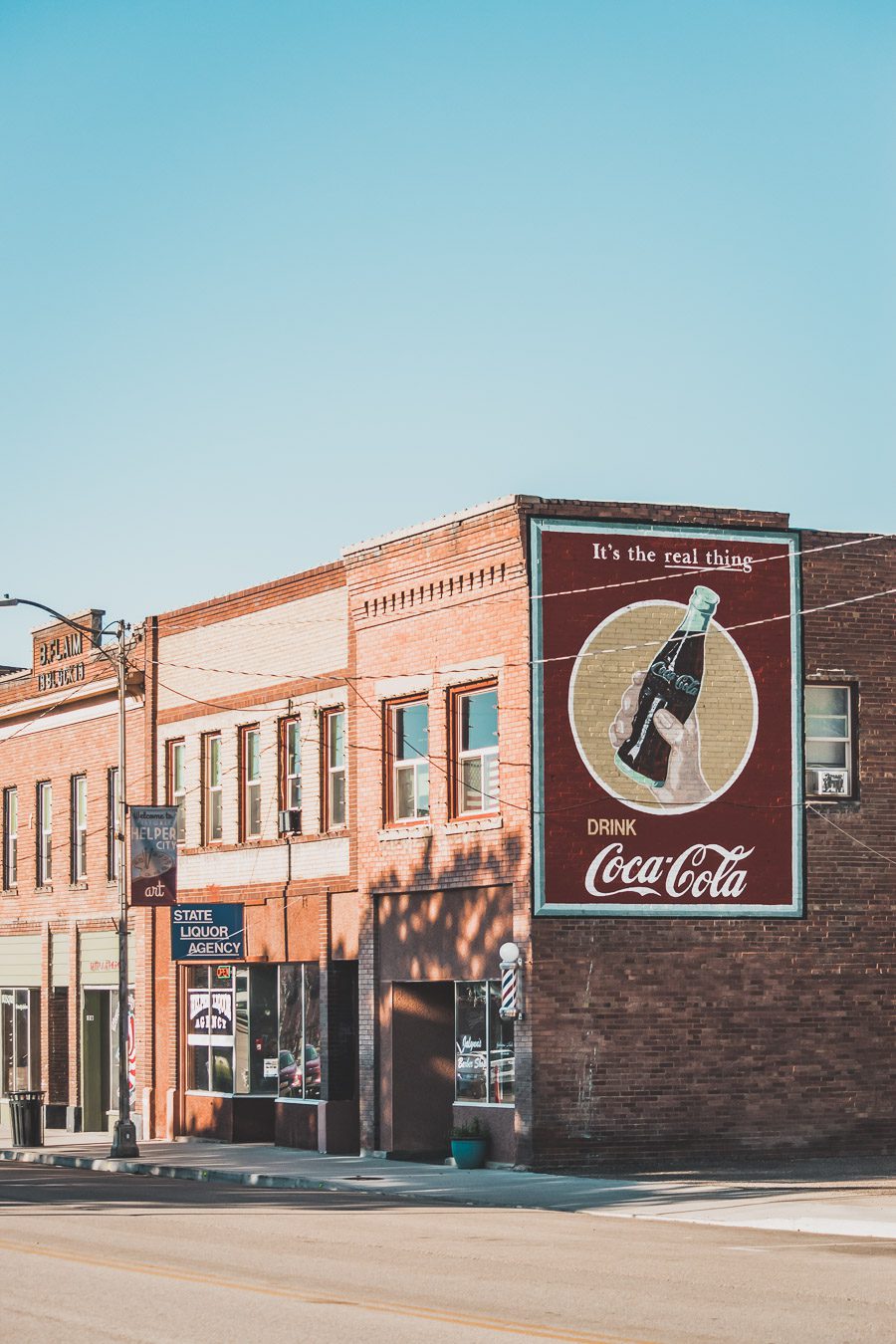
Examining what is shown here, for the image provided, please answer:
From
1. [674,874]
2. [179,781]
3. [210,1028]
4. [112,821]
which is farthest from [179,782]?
[674,874]

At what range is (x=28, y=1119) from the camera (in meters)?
37.8

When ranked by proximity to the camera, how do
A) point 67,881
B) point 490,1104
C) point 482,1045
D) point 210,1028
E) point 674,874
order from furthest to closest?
point 67,881 → point 210,1028 → point 482,1045 → point 490,1104 → point 674,874

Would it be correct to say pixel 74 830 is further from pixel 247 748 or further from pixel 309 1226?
pixel 309 1226

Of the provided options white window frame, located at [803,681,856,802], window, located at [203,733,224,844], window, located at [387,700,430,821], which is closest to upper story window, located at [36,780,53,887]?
window, located at [203,733,224,844]

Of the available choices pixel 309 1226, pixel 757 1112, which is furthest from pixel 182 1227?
pixel 757 1112

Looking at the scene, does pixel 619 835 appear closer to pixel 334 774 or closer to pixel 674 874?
pixel 674 874

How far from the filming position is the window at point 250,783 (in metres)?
36.7

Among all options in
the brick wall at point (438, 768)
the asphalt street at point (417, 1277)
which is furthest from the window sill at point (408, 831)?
the asphalt street at point (417, 1277)

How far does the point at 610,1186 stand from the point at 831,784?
7.38 m

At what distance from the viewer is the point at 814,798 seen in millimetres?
30469

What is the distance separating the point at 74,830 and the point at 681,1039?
18.2 m

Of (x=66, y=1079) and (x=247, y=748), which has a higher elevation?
(x=247, y=748)

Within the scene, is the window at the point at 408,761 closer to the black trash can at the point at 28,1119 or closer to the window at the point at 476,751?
the window at the point at 476,751

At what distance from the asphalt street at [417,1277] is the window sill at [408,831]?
7680mm
